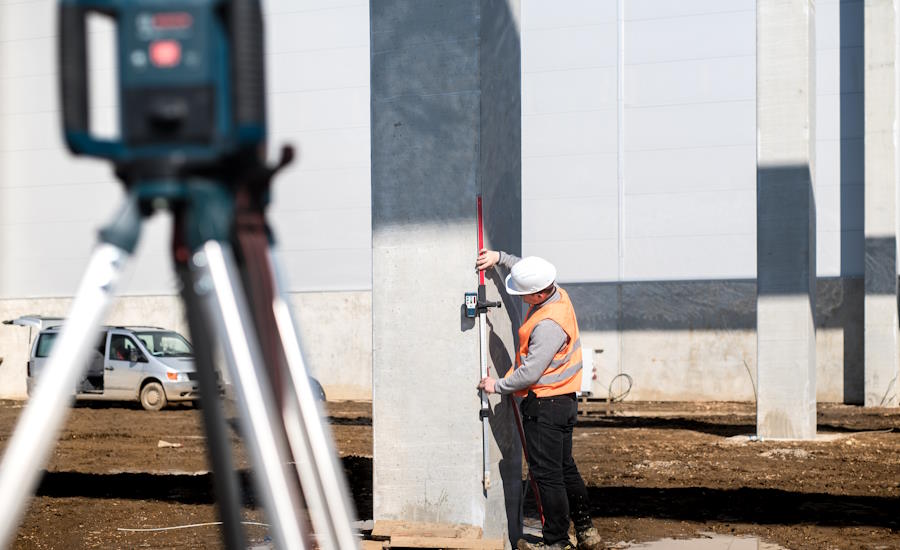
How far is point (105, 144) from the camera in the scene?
1735 millimetres

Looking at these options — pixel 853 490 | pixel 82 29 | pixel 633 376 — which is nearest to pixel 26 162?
pixel 633 376

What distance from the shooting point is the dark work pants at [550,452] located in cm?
608

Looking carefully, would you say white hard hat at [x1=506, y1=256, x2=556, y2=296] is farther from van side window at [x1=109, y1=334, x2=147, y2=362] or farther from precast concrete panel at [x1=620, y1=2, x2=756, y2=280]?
precast concrete panel at [x1=620, y1=2, x2=756, y2=280]

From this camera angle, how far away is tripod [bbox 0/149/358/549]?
5.38 feet

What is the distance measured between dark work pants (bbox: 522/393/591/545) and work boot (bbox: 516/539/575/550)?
0.03 metres

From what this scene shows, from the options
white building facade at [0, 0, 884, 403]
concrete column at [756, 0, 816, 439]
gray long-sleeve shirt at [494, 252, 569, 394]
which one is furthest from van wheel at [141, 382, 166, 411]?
gray long-sleeve shirt at [494, 252, 569, 394]

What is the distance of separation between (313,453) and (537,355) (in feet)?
13.5

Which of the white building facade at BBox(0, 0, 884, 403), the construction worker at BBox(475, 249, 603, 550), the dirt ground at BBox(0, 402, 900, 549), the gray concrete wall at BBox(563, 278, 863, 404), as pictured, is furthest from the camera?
the white building facade at BBox(0, 0, 884, 403)

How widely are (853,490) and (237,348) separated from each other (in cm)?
855

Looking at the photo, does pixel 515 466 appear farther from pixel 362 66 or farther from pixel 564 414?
pixel 362 66

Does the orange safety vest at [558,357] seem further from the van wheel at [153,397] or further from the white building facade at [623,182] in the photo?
the white building facade at [623,182]

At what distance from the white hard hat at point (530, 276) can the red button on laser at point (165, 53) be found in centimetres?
446

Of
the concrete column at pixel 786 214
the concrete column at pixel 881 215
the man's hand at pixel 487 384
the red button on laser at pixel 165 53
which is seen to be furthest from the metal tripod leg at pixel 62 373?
the concrete column at pixel 881 215

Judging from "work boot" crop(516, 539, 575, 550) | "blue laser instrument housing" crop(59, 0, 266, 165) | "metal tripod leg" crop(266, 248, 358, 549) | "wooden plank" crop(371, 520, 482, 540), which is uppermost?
"blue laser instrument housing" crop(59, 0, 266, 165)
